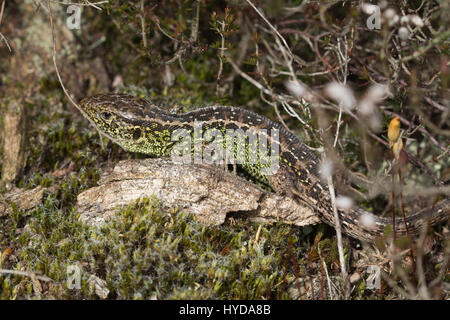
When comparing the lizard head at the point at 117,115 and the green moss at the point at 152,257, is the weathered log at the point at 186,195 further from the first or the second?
the lizard head at the point at 117,115

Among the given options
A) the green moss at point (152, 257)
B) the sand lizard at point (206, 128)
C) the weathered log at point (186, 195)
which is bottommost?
the green moss at point (152, 257)

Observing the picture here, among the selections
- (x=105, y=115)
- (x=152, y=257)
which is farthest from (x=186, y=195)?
(x=105, y=115)

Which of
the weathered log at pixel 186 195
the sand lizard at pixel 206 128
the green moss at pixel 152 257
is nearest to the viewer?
the green moss at pixel 152 257

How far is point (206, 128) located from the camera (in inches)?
219

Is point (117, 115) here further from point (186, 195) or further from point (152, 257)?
point (152, 257)

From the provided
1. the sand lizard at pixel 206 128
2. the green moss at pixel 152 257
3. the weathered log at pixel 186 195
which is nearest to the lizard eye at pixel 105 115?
the sand lizard at pixel 206 128

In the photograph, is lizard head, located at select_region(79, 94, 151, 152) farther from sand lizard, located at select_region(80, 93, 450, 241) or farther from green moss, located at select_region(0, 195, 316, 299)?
green moss, located at select_region(0, 195, 316, 299)

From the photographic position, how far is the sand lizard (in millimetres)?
5297

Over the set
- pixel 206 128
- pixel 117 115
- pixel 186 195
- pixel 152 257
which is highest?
pixel 117 115

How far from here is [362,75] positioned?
227 inches

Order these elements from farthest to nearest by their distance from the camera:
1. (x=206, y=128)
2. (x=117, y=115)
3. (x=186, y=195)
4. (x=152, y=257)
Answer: (x=206, y=128) → (x=117, y=115) → (x=186, y=195) → (x=152, y=257)

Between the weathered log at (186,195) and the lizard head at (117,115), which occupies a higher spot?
the lizard head at (117,115)

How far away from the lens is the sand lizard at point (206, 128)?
5297mm
